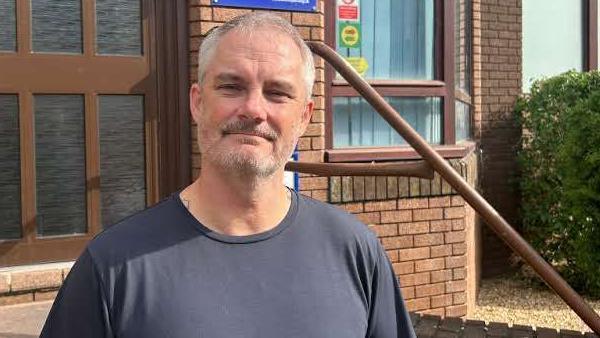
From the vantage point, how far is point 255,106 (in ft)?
4.32

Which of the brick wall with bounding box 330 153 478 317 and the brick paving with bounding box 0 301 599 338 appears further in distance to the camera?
the brick wall with bounding box 330 153 478 317

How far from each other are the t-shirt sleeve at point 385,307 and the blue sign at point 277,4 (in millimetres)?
2747

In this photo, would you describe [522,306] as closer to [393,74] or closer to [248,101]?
[393,74]

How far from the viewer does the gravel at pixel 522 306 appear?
5945 mm

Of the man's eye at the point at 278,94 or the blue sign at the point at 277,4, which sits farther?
the blue sign at the point at 277,4

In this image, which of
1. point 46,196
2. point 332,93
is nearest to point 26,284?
point 46,196

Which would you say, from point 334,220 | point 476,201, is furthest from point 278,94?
point 476,201

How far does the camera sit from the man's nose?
1.31 metres

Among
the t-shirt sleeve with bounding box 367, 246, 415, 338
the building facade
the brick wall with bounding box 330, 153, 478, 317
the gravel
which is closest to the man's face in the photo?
the t-shirt sleeve with bounding box 367, 246, 415, 338

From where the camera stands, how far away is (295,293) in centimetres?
129

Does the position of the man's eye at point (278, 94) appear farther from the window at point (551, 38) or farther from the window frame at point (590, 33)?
the window frame at point (590, 33)

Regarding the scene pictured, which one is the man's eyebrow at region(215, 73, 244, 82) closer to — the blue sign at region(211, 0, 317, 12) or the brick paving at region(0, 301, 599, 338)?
the brick paving at region(0, 301, 599, 338)

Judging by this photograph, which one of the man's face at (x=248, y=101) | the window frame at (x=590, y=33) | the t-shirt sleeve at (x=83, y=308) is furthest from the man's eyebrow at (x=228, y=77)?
the window frame at (x=590, y=33)

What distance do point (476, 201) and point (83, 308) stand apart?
2.11 metres
